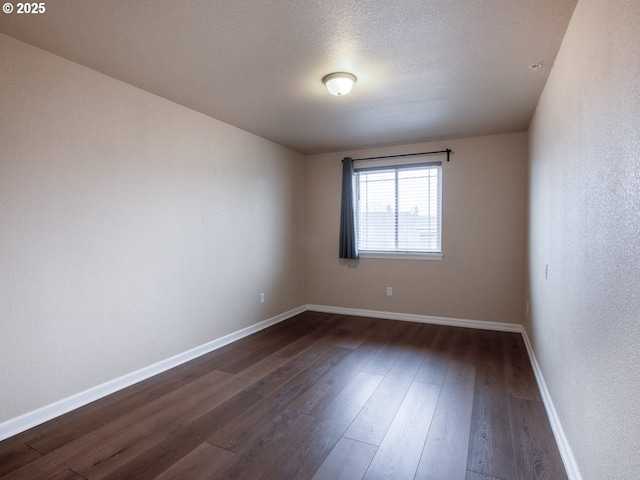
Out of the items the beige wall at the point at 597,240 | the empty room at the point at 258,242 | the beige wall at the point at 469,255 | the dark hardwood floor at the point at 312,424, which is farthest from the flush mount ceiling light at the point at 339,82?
the dark hardwood floor at the point at 312,424

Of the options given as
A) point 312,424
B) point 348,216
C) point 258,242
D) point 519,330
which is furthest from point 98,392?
point 519,330

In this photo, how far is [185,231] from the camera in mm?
3270

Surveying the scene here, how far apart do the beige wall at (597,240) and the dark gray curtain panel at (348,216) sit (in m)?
2.74

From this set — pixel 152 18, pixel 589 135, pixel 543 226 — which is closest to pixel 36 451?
pixel 152 18

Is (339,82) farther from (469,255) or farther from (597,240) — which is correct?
(469,255)

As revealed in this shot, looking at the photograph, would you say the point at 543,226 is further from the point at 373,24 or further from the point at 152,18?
the point at 152,18

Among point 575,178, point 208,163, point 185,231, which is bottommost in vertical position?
point 185,231

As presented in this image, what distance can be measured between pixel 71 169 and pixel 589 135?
123 inches

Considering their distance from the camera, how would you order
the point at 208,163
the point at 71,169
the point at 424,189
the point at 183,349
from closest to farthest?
the point at 71,169
the point at 183,349
the point at 208,163
the point at 424,189

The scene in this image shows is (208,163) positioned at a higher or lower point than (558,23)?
lower

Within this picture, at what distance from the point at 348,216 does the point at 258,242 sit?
4.56 ft

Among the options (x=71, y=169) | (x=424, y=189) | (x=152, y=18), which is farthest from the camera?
(x=424, y=189)

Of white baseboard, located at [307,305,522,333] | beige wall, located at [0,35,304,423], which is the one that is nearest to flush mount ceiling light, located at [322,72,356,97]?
beige wall, located at [0,35,304,423]

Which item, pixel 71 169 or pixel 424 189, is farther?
pixel 424 189
